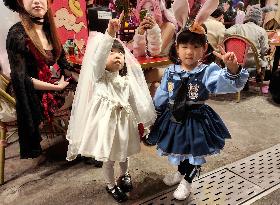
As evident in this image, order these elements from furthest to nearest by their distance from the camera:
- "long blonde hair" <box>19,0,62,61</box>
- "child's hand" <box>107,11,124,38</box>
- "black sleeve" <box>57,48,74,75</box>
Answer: "black sleeve" <box>57,48,74,75</box> < "long blonde hair" <box>19,0,62,61</box> < "child's hand" <box>107,11,124,38</box>

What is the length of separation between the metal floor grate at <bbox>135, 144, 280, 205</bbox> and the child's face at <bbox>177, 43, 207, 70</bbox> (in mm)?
1095

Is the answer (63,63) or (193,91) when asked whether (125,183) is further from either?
(63,63)

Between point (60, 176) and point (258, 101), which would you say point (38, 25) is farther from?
point (258, 101)

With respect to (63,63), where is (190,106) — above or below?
below

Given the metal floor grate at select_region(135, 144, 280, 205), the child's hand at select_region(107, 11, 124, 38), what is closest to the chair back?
the metal floor grate at select_region(135, 144, 280, 205)

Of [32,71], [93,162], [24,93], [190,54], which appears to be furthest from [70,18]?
[190,54]

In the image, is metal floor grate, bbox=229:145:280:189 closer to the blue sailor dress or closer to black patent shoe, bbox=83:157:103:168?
the blue sailor dress

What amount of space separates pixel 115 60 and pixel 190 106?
65cm

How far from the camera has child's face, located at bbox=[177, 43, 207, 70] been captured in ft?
7.43

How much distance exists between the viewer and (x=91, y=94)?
2.36 m

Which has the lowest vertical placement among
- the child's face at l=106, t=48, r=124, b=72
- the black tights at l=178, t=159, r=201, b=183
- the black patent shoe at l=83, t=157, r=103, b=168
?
the black patent shoe at l=83, t=157, r=103, b=168

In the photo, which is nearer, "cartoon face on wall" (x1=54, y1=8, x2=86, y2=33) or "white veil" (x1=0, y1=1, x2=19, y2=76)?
Result: "white veil" (x1=0, y1=1, x2=19, y2=76)

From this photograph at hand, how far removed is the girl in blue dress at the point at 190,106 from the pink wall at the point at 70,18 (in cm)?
226

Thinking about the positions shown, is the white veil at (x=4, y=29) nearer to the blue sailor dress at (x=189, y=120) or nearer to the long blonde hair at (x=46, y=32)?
the long blonde hair at (x=46, y=32)
